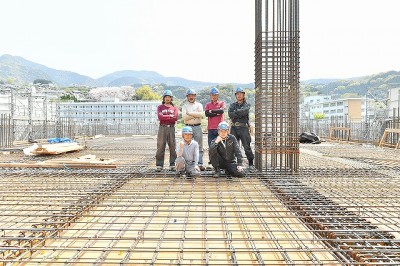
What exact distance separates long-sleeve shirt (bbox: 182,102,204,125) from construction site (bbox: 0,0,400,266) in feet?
2.90

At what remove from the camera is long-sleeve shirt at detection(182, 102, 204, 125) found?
5.59 m

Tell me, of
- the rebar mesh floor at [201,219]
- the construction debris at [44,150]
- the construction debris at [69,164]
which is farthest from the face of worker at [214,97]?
the construction debris at [44,150]

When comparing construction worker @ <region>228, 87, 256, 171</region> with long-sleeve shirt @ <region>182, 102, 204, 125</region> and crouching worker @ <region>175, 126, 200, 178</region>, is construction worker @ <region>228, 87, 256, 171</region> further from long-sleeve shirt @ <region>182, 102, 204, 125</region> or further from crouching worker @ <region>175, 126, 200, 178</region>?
crouching worker @ <region>175, 126, 200, 178</region>

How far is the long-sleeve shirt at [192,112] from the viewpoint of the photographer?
559 centimetres

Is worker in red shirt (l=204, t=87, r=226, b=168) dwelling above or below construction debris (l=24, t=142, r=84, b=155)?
above

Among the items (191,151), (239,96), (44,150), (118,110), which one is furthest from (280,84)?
(118,110)

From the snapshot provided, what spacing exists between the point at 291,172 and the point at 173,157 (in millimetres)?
2042

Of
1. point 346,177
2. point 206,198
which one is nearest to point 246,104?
point 346,177

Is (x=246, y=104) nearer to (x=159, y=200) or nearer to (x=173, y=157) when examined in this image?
(x=173, y=157)

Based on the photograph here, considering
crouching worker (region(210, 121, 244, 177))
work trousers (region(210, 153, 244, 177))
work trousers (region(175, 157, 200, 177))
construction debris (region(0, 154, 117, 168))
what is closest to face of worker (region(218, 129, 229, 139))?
crouching worker (region(210, 121, 244, 177))

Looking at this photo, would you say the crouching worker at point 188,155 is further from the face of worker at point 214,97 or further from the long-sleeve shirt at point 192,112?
the face of worker at point 214,97


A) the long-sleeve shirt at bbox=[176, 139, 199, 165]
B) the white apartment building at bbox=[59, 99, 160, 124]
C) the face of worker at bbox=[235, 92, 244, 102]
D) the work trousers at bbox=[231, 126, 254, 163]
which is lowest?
the long-sleeve shirt at bbox=[176, 139, 199, 165]

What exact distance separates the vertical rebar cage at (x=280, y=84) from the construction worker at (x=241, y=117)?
0.99 ft

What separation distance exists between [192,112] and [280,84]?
1504 mm
